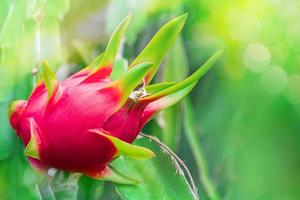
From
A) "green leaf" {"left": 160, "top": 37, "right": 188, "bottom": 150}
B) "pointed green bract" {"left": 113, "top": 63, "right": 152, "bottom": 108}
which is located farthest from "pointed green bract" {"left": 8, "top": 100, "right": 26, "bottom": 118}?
"green leaf" {"left": 160, "top": 37, "right": 188, "bottom": 150}

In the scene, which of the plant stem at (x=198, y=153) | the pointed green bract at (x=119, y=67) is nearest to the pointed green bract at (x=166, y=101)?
the pointed green bract at (x=119, y=67)

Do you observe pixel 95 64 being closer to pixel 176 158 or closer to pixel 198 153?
pixel 176 158

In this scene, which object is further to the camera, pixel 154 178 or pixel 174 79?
pixel 174 79

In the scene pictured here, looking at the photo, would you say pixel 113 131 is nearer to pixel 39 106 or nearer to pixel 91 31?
pixel 39 106

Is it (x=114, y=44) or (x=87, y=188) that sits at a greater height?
(x=114, y=44)

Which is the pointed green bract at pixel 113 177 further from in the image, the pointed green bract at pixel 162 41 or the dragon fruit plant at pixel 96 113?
the pointed green bract at pixel 162 41

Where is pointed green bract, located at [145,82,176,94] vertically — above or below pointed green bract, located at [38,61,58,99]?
below

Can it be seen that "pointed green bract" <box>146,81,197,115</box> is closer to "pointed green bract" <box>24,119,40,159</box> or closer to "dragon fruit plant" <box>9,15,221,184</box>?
"dragon fruit plant" <box>9,15,221,184</box>

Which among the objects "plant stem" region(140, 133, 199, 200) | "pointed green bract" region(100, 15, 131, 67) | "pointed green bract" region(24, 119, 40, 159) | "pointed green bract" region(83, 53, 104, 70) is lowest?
"plant stem" region(140, 133, 199, 200)

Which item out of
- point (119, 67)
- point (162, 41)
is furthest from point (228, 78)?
point (162, 41)
